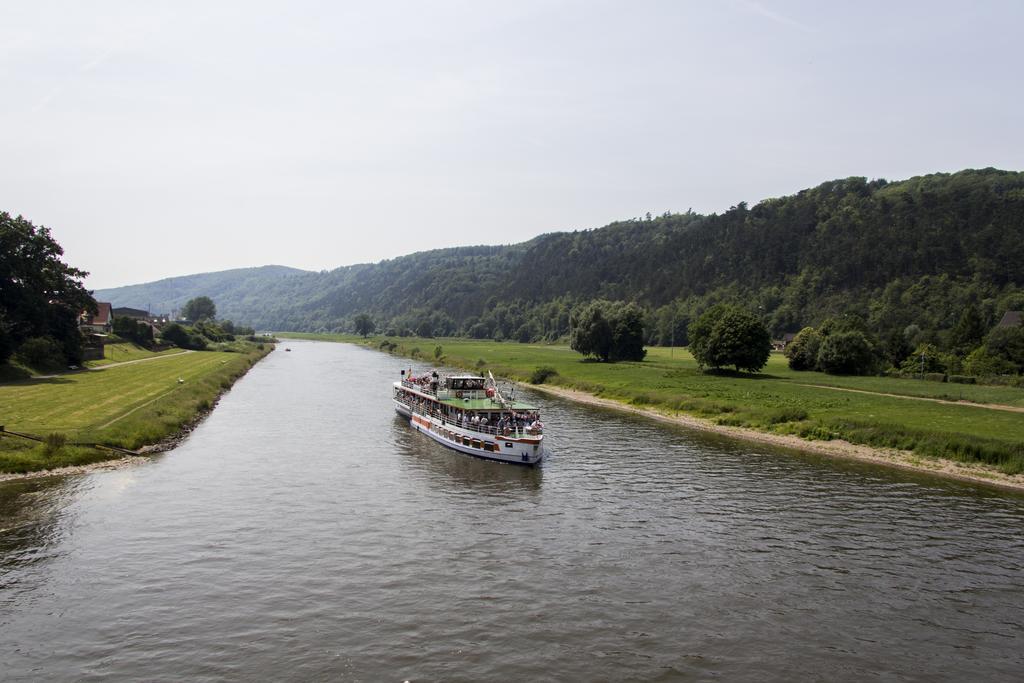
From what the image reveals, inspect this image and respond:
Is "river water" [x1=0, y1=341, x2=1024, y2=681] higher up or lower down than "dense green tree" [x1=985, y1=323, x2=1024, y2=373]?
lower down

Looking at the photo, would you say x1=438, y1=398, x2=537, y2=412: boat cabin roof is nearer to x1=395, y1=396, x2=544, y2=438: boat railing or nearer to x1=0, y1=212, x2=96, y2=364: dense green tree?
x1=395, y1=396, x2=544, y2=438: boat railing

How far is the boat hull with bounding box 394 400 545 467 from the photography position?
49.1 m

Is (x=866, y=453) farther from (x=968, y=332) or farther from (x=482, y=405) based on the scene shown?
(x=968, y=332)

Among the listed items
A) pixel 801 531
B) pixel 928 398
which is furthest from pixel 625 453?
pixel 928 398

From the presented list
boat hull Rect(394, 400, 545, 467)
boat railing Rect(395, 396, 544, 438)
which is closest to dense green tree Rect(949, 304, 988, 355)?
boat railing Rect(395, 396, 544, 438)

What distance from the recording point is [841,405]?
226ft

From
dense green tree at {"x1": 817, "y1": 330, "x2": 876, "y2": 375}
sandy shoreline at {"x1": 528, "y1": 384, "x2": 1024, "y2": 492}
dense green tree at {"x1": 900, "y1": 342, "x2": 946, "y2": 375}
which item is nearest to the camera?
sandy shoreline at {"x1": 528, "y1": 384, "x2": 1024, "y2": 492}

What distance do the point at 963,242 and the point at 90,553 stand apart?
18674 cm

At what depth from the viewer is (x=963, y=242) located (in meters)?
163

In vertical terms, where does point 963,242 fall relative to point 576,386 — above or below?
above

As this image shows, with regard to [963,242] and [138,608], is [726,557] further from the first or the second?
[963,242]

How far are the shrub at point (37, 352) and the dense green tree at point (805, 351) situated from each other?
351 feet

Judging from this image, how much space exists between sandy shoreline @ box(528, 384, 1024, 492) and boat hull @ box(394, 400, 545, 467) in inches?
812

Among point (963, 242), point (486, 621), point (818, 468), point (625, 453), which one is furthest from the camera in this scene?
point (963, 242)
